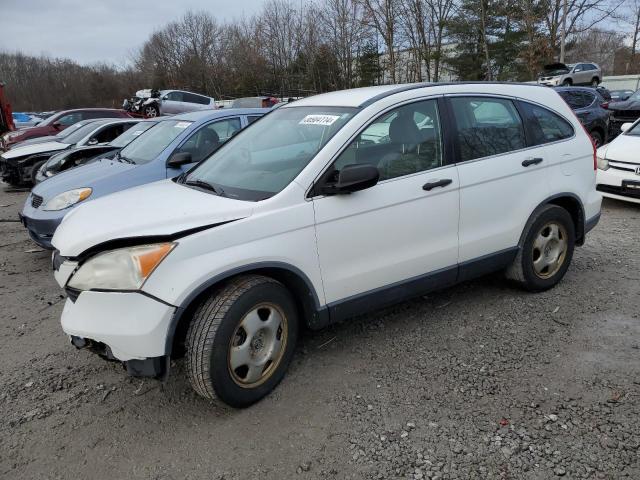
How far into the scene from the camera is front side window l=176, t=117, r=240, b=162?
5999 millimetres

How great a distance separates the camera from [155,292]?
2508 mm

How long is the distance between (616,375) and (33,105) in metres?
64.7

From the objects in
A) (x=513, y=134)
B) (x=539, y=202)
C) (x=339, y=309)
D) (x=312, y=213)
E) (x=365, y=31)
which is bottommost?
(x=339, y=309)

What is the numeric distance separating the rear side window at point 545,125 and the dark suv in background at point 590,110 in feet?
30.0

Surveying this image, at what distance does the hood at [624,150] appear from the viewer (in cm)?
711

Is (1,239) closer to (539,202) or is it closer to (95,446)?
(95,446)

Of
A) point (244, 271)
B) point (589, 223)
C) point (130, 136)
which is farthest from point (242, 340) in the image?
point (130, 136)

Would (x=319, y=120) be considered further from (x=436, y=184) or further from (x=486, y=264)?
(x=486, y=264)

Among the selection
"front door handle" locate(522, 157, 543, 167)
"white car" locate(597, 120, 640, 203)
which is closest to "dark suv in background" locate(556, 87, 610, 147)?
"white car" locate(597, 120, 640, 203)

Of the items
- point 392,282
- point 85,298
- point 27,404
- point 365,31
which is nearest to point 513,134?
point 392,282

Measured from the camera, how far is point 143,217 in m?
→ 2.79

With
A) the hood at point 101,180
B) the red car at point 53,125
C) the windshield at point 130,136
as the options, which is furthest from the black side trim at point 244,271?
the red car at point 53,125

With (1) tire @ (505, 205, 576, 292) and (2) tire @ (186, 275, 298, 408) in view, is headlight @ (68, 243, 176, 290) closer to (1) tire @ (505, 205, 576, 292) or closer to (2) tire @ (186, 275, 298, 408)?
(2) tire @ (186, 275, 298, 408)

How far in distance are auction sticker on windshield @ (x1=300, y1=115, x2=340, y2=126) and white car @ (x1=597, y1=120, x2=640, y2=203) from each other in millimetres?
5618
